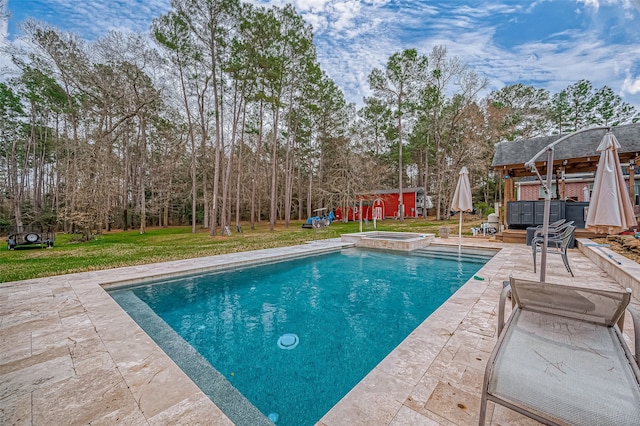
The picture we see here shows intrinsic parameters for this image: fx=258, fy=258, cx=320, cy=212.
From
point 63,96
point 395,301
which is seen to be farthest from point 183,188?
point 395,301

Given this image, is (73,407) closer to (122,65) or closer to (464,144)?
(122,65)

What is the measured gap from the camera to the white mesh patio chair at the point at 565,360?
1.23 m

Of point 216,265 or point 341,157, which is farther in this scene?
point 341,157

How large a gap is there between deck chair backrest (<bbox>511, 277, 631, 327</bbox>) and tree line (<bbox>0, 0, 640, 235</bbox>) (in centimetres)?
1310

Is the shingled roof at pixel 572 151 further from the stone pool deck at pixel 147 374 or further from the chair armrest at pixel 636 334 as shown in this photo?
A: the chair armrest at pixel 636 334

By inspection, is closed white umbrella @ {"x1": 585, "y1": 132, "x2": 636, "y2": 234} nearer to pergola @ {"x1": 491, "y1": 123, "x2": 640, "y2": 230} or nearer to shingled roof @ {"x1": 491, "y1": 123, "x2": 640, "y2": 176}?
pergola @ {"x1": 491, "y1": 123, "x2": 640, "y2": 230}

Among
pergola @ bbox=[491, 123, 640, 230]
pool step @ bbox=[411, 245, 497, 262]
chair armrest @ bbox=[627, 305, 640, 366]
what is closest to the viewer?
chair armrest @ bbox=[627, 305, 640, 366]

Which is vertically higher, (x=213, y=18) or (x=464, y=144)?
(x=213, y=18)

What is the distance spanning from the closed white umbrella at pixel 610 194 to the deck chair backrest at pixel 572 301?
66.9 inches

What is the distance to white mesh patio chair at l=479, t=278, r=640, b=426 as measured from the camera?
1.23m

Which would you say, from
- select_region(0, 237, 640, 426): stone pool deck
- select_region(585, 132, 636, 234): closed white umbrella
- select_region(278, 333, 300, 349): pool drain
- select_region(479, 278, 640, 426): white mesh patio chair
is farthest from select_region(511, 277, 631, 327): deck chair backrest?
select_region(278, 333, 300, 349): pool drain

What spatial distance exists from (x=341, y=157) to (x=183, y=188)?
45.7 feet

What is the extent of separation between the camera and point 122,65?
14172mm

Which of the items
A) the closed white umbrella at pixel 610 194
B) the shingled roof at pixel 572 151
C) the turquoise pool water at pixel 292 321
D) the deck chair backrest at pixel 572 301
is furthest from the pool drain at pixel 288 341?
the shingled roof at pixel 572 151
